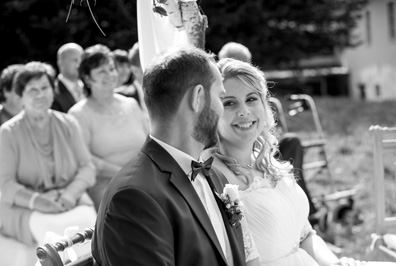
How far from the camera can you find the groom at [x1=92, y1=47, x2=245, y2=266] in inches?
67.7

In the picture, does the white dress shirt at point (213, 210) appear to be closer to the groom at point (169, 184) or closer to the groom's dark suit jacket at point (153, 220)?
the groom at point (169, 184)

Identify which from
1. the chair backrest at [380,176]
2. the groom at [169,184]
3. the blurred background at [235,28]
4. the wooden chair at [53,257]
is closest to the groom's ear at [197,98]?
the groom at [169,184]

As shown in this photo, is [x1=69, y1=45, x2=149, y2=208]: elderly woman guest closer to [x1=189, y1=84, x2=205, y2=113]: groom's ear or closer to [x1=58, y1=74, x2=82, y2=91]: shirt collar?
[x1=58, y1=74, x2=82, y2=91]: shirt collar

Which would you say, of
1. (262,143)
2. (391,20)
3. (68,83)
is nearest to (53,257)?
(262,143)

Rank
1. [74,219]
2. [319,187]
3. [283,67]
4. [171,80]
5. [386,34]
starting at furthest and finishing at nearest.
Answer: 1. [386,34]
2. [283,67]
3. [319,187]
4. [74,219]
5. [171,80]

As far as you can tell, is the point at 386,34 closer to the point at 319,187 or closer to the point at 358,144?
the point at 358,144

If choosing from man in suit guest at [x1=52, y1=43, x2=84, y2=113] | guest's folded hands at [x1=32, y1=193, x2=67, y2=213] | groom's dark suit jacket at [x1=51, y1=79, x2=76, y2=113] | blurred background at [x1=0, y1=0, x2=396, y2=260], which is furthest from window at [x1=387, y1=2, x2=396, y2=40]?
guest's folded hands at [x1=32, y1=193, x2=67, y2=213]

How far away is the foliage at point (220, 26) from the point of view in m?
13.7

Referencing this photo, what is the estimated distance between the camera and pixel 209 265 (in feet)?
6.13

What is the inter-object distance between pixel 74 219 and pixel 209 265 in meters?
2.32

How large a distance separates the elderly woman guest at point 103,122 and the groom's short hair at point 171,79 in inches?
111

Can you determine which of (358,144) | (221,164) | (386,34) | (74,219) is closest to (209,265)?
(221,164)

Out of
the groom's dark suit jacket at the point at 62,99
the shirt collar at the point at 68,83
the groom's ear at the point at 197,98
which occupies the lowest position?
the groom's dark suit jacket at the point at 62,99

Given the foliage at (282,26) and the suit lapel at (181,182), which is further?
the foliage at (282,26)
